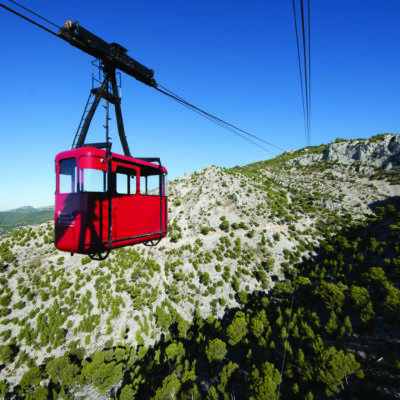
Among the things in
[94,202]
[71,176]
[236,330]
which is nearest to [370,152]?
[236,330]

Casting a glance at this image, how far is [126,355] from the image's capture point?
36.6 metres

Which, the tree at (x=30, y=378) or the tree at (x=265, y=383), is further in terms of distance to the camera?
A: the tree at (x=30, y=378)

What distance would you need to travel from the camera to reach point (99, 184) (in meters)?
8.54

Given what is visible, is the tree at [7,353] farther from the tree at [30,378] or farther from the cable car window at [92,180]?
the cable car window at [92,180]

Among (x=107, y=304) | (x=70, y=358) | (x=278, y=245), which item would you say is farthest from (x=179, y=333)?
(x=278, y=245)

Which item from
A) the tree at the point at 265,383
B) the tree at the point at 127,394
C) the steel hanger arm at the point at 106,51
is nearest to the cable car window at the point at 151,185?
the steel hanger arm at the point at 106,51

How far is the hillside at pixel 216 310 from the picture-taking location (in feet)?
94.5

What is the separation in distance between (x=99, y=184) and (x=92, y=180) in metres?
0.34

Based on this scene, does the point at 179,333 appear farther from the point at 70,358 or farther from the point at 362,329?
the point at 362,329

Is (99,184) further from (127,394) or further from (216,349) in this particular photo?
(127,394)

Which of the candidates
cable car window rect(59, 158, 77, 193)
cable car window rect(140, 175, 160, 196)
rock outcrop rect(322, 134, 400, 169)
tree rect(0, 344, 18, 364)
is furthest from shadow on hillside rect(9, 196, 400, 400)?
rock outcrop rect(322, 134, 400, 169)

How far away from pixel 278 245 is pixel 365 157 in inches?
2393

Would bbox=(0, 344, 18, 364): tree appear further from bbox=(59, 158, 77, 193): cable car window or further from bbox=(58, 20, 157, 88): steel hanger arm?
bbox=(58, 20, 157, 88): steel hanger arm

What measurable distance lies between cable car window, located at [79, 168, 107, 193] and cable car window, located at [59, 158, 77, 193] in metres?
0.53
